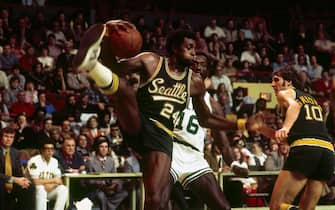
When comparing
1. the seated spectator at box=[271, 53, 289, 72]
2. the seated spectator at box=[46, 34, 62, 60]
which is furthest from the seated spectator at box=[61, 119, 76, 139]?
the seated spectator at box=[271, 53, 289, 72]

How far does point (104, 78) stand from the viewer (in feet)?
17.5

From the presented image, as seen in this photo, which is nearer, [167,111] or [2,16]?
[167,111]

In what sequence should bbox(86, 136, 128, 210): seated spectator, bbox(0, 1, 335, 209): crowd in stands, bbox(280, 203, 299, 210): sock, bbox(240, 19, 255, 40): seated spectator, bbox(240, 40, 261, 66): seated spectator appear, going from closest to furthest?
bbox(280, 203, 299, 210): sock → bbox(86, 136, 128, 210): seated spectator → bbox(0, 1, 335, 209): crowd in stands → bbox(240, 40, 261, 66): seated spectator → bbox(240, 19, 255, 40): seated spectator

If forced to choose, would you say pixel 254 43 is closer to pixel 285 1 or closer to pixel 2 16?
pixel 285 1

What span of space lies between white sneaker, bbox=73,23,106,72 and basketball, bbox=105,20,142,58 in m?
0.49

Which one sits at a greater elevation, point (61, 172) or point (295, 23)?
point (295, 23)

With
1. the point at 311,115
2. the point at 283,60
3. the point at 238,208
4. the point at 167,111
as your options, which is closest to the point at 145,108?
the point at 167,111

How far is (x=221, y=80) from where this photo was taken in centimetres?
1522

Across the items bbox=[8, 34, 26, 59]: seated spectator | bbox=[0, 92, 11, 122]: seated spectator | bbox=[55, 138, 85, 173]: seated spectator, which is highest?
bbox=[8, 34, 26, 59]: seated spectator

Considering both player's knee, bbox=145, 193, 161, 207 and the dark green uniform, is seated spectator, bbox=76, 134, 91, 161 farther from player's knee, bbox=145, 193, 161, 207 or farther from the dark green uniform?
player's knee, bbox=145, 193, 161, 207

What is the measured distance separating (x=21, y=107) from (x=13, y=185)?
143 inches

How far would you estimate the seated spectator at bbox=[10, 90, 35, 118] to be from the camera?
12.4 meters

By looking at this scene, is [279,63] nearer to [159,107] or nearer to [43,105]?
[43,105]

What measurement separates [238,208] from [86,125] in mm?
3342
